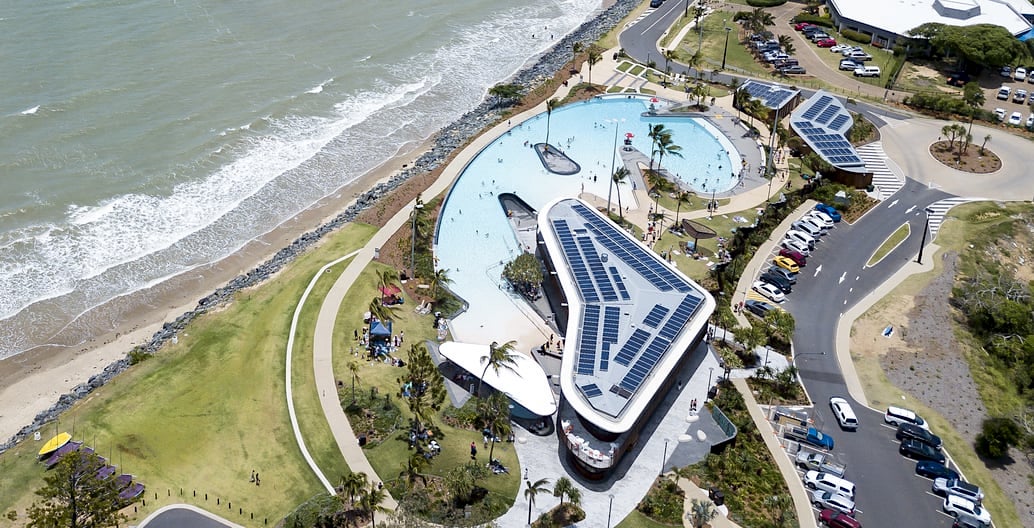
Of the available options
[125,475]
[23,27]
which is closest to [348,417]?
[125,475]

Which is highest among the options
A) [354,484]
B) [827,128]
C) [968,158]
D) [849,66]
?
[354,484]

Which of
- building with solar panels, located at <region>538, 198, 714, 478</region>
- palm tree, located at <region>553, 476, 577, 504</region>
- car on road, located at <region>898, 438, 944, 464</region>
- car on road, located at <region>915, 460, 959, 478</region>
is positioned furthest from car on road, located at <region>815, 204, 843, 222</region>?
palm tree, located at <region>553, 476, 577, 504</region>

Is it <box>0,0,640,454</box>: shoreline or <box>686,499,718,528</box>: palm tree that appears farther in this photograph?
<box>0,0,640,454</box>: shoreline

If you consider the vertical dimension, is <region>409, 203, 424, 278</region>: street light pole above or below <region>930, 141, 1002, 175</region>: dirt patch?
above

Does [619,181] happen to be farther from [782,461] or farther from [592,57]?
[782,461]

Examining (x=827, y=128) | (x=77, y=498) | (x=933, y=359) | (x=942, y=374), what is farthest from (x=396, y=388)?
(x=827, y=128)

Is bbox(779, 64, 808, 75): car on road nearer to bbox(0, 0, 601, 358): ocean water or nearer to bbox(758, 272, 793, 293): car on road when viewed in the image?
bbox(0, 0, 601, 358): ocean water

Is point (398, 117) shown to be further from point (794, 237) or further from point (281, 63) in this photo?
point (794, 237)
